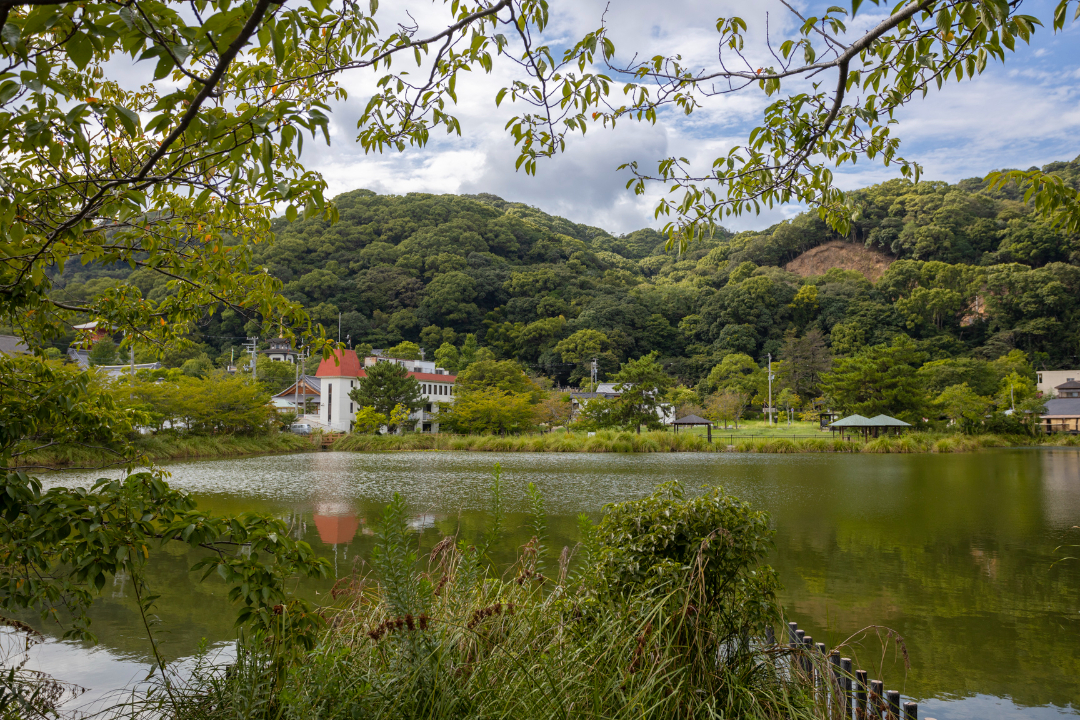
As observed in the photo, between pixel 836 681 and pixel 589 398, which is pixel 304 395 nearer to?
pixel 589 398

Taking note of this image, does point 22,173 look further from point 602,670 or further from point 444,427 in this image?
point 444,427

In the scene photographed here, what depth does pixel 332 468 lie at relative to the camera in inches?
731

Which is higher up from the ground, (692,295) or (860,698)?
(692,295)

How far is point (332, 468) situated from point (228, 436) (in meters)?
9.12

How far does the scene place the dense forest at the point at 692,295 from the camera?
1860 inches

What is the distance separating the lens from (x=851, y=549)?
24.4ft

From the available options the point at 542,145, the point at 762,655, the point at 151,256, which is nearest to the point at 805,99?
→ the point at 542,145

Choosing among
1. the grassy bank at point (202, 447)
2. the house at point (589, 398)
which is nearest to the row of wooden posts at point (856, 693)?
the grassy bank at point (202, 447)

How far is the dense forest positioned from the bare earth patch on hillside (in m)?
0.82

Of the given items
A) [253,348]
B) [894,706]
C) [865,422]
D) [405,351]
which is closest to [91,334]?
[894,706]

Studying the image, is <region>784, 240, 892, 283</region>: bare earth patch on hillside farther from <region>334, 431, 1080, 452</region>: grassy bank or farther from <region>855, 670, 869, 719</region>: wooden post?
<region>855, 670, 869, 719</region>: wooden post

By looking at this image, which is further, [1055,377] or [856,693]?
[1055,377]

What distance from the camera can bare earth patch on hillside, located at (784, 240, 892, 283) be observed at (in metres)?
68.5

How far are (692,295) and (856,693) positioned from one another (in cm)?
5880
